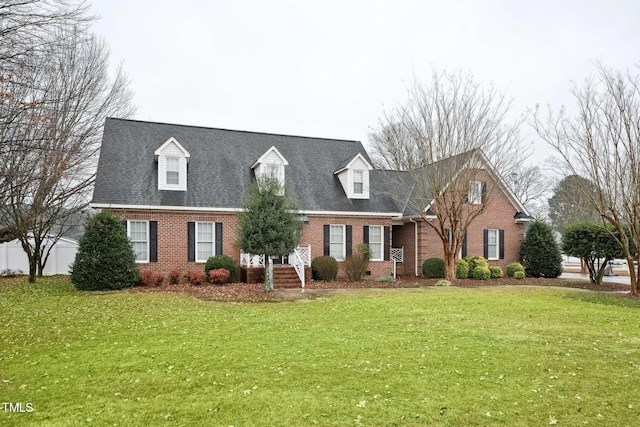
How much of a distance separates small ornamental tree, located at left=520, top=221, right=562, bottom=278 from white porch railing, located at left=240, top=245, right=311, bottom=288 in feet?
42.5

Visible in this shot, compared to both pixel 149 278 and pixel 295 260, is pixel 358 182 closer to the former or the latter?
pixel 295 260

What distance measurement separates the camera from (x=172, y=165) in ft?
70.5

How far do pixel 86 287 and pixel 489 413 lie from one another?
51.9 ft

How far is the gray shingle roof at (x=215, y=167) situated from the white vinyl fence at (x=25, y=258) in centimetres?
993

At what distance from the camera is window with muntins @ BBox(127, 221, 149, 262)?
66.1 ft

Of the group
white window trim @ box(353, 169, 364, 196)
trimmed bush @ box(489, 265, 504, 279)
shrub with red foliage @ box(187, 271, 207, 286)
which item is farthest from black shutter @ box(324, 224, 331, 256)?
trimmed bush @ box(489, 265, 504, 279)

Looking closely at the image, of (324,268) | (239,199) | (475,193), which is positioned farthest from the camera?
(475,193)

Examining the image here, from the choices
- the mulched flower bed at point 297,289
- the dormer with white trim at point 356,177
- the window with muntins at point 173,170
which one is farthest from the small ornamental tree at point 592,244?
the window with muntins at point 173,170

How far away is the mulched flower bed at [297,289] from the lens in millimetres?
15948

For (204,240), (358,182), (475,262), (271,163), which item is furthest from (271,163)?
(475,262)

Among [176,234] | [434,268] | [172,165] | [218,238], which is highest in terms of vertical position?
[172,165]

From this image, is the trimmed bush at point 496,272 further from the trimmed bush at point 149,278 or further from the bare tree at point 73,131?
the bare tree at point 73,131

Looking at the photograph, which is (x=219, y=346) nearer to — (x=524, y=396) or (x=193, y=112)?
(x=524, y=396)

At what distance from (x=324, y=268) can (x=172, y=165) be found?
845 cm
